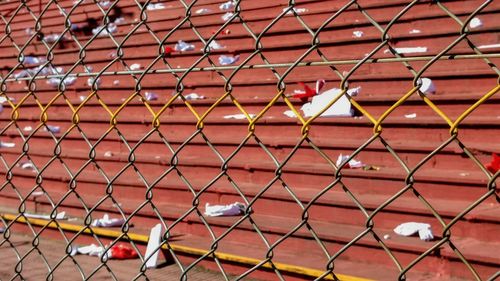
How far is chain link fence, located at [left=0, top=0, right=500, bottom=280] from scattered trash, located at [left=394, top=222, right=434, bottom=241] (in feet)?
0.23

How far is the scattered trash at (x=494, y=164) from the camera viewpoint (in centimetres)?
415

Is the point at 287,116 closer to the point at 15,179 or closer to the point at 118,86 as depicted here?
the point at 118,86

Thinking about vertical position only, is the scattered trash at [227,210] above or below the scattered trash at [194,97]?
below

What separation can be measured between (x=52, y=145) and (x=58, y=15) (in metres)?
2.72

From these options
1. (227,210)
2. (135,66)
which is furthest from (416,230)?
(135,66)

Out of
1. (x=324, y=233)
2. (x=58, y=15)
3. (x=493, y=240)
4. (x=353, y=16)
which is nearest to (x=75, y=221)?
(x=324, y=233)

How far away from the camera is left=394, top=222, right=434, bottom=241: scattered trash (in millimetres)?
4125

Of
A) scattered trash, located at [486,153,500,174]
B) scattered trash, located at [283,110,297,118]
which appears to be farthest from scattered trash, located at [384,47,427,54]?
scattered trash, located at [486,153,500,174]

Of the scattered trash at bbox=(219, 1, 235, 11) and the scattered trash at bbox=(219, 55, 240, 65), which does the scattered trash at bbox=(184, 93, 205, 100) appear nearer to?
the scattered trash at bbox=(219, 55, 240, 65)

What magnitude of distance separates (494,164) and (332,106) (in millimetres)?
1037

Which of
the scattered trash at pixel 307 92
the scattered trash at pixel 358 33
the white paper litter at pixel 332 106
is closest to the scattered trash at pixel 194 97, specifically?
the scattered trash at pixel 307 92

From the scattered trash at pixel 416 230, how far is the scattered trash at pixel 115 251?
1.72 m

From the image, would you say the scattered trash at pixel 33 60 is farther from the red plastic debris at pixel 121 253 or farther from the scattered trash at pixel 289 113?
the red plastic debris at pixel 121 253

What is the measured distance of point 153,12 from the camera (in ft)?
26.6
